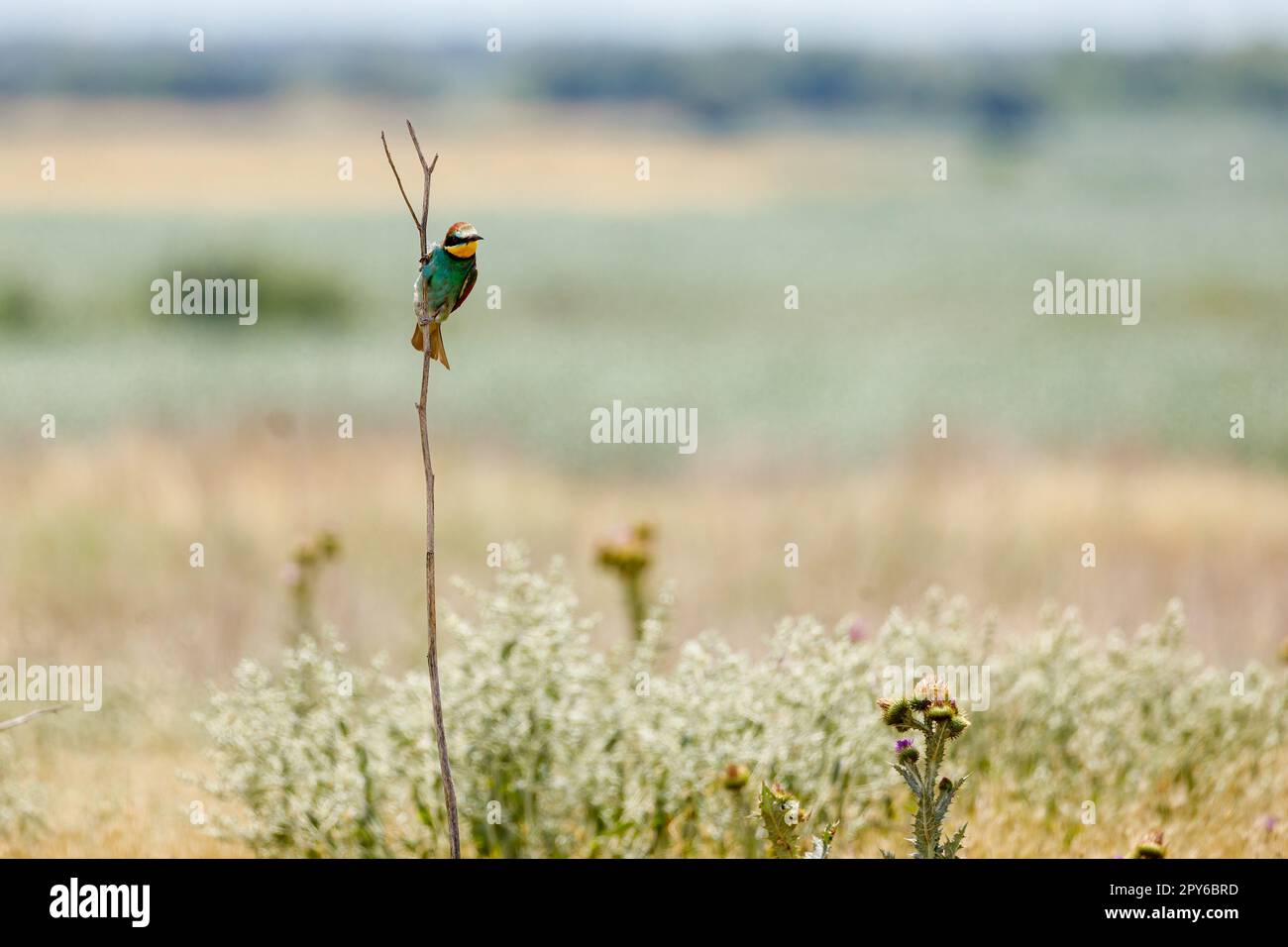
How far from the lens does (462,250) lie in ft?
8.38

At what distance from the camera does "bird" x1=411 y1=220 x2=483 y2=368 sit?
2.56m

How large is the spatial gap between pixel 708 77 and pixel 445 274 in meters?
113

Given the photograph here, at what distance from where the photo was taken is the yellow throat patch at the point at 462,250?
255 centimetres

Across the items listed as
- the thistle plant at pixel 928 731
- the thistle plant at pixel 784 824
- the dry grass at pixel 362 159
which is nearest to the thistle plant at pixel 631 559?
the thistle plant at pixel 784 824

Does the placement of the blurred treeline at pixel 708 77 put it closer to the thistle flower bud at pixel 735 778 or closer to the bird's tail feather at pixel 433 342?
the thistle flower bud at pixel 735 778

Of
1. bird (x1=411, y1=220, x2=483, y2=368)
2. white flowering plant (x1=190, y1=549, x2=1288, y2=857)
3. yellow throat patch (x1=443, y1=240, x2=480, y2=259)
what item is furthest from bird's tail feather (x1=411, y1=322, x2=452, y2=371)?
white flowering plant (x1=190, y1=549, x2=1288, y2=857)

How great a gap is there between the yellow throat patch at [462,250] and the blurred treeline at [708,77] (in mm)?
92850

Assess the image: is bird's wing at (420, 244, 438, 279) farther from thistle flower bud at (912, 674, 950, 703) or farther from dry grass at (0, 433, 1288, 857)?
dry grass at (0, 433, 1288, 857)

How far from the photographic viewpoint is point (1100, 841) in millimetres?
3717

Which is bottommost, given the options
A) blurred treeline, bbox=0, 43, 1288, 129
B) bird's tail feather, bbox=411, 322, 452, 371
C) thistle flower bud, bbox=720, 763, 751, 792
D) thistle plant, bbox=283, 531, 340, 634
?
thistle flower bud, bbox=720, 763, 751, 792

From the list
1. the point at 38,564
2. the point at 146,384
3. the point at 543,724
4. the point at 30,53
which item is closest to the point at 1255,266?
the point at 146,384

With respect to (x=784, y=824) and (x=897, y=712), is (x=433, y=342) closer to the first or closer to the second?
(x=897, y=712)

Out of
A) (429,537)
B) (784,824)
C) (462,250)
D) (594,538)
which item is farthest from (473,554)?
(429,537)

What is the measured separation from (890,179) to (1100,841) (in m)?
69.2
